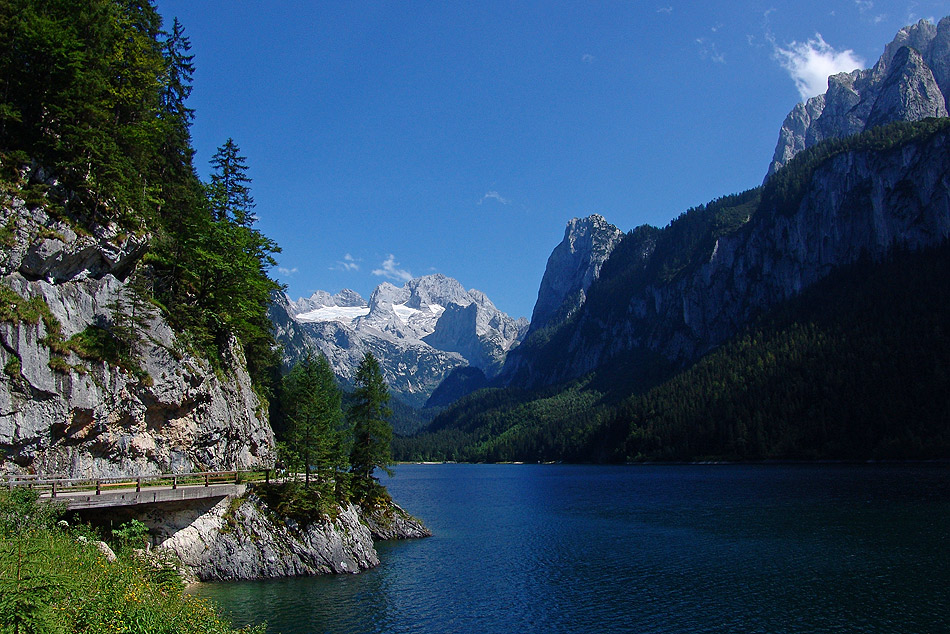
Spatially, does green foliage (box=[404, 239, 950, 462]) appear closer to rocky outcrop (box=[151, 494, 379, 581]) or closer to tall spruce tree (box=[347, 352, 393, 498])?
tall spruce tree (box=[347, 352, 393, 498])

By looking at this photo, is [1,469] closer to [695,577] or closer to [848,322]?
[695,577]

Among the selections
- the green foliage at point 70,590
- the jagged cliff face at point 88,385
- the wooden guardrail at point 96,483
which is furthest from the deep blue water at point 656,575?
the jagged cliff face at point 88,385

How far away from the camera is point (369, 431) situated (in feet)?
180

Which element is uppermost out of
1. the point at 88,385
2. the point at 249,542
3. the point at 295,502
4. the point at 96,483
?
the point at 88,385

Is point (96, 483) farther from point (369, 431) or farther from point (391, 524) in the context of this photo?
point (391, 524)

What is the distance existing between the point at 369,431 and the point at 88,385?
26.5 m

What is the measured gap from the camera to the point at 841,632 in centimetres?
2767

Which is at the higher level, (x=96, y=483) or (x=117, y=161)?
(x=117, y=161)

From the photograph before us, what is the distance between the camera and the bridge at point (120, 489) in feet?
86.5

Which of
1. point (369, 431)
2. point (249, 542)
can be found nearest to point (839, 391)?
point (369, 431)

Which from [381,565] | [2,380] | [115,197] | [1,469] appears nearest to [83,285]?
[115,197]

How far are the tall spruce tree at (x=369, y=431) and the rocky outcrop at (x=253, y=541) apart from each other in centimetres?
1228

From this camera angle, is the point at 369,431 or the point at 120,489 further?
the point at 369,431

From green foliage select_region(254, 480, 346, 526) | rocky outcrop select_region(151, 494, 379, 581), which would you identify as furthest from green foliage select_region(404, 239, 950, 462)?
green foliage select_region(254, 480, 346, 526)
